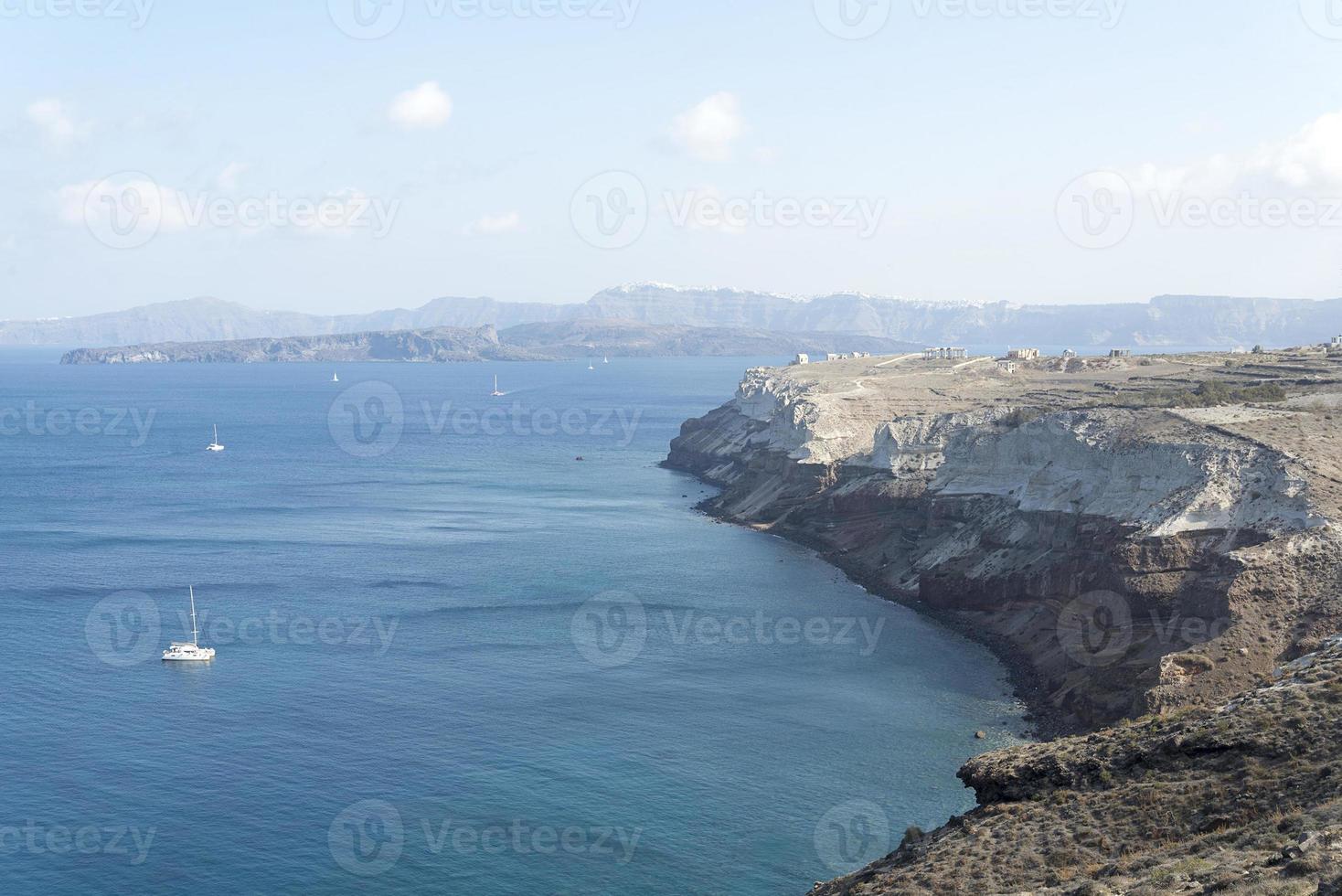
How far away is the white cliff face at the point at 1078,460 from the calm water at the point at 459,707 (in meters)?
9.58

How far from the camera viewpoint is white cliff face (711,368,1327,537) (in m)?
51.3

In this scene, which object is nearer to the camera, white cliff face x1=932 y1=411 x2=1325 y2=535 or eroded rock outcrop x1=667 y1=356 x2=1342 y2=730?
eroded rock outcrop x1=667 y1=356 x2=1342 y2=730

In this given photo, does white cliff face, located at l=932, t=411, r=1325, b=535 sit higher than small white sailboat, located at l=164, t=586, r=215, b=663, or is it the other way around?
white cliff face, located at l=932, t=411, r=1325, b=535

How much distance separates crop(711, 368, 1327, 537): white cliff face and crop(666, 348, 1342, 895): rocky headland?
0.15 meters

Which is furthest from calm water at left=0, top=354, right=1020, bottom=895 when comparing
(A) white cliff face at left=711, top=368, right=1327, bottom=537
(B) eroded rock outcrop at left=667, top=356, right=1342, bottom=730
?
(A) white cliff face at left=711, top=368, right=1327, bottom=537

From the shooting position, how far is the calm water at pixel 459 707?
35.8 m

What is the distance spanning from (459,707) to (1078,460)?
34.7 metres

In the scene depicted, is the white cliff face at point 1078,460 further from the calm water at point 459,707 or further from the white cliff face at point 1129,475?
the calm water at point 459,707

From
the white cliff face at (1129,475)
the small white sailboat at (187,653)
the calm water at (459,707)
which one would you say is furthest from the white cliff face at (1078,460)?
A: the small white sailboat at (187,653)

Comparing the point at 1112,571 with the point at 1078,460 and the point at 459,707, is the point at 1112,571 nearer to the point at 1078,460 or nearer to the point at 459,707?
the point at 1078,460

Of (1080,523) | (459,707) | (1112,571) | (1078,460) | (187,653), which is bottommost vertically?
(459,707)

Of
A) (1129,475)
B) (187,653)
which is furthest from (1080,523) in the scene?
(187,653)

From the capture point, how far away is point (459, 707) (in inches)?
1892

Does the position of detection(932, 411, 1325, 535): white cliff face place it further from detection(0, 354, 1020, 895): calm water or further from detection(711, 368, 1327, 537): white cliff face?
detection(0, 354, 1020, 895): calm water
